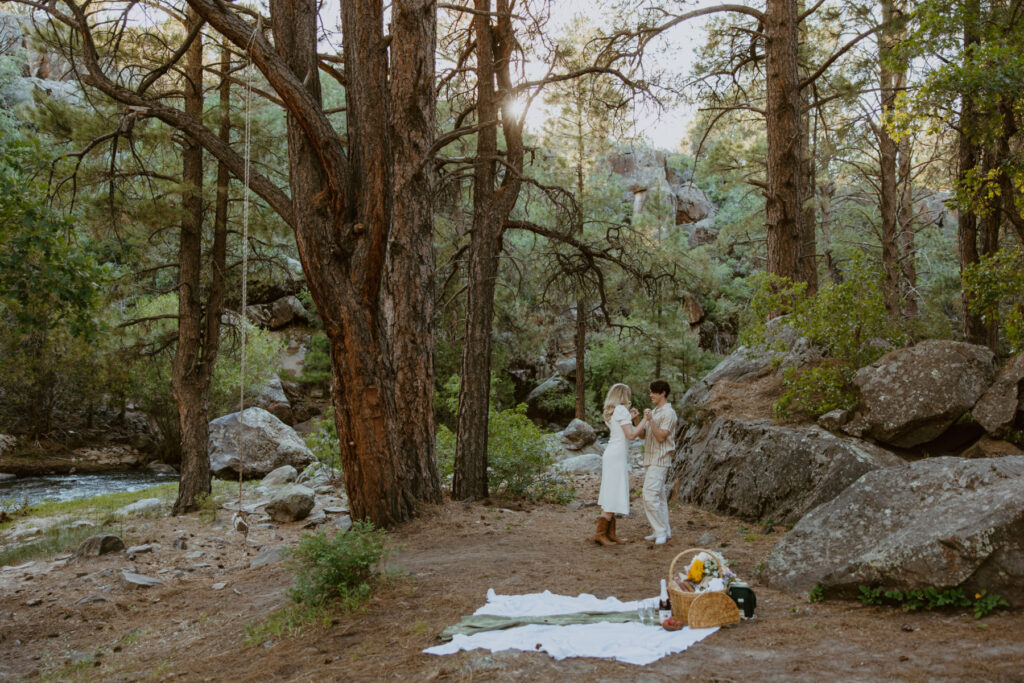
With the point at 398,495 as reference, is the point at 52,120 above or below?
above

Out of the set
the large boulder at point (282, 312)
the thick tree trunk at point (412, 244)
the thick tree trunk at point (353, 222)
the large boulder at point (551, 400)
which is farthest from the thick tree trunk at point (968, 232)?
the large boulder at point (282, 312)

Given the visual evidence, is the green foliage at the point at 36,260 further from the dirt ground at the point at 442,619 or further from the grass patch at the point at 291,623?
the grass patch at the point at 291,623

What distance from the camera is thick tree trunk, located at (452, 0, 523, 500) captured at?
31.8 ft

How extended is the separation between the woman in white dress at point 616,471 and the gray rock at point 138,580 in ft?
15.0

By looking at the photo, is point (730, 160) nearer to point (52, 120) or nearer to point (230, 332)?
point (230, 332)

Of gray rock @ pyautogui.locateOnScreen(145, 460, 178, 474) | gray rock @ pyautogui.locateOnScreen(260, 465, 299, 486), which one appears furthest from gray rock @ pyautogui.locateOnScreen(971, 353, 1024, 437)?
gray rock @ pyautogui.locateOnScreen(145, 460, 178, 474)

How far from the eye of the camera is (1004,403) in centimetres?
721

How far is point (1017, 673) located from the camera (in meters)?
3.16

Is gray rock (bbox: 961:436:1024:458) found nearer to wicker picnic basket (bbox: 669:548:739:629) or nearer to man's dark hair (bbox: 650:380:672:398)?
man's dark hair (bbox: 650:380:672:398)

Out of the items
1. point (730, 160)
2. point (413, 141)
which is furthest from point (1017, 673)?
point (730, 160)

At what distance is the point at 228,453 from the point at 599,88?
1317 centimetres

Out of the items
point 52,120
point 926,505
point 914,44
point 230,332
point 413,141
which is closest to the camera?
point 926,505

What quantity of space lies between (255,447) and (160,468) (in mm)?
5416

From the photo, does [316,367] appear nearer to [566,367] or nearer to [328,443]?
[566,367]
